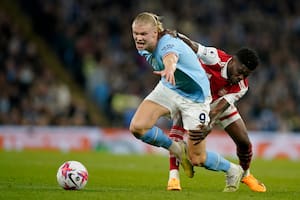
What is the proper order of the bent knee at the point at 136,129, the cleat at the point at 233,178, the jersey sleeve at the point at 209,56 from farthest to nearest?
the jersey sleeve at the point at 209,56 < the cleat at the point at 233,178 < the bent knee at the point at 136,129

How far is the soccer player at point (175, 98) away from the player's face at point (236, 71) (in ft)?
2.20

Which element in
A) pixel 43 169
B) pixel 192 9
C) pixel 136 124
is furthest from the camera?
pixel 192 9

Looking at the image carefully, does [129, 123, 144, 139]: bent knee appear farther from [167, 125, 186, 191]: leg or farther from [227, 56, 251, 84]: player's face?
[227, 56, 251, 84]: player's face

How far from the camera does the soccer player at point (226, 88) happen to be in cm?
1117

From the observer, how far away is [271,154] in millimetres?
23625

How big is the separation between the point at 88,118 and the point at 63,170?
14263 mm

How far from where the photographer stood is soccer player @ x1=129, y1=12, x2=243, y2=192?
407 inches

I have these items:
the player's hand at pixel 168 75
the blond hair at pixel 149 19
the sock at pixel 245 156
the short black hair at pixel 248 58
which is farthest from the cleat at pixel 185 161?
the player's hand at pixel 168 75

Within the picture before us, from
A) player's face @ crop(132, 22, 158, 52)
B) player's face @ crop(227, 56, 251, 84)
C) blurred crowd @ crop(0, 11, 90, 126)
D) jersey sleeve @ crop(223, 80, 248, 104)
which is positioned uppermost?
player's face @ crop(132, 22, 158, 52)

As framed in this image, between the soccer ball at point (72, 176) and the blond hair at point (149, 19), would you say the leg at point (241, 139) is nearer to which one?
the blond hair at point (149, 19)

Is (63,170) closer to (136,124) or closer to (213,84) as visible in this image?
(136,124)

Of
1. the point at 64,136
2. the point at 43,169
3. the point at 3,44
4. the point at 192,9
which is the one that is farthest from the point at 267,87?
the point at 43,169

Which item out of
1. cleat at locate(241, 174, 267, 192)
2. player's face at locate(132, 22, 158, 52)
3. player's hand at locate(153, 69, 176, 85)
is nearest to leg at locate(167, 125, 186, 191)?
cleat at locate(241, 174, 267, 192)

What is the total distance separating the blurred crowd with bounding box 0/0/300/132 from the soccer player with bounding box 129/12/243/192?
13151mm
